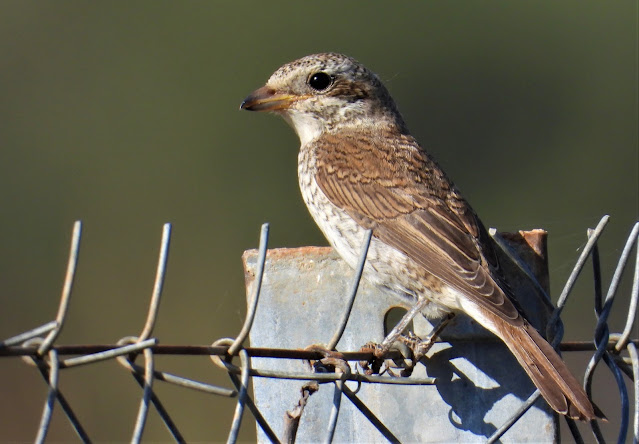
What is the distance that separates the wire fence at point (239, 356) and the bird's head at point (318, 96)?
1444 mm

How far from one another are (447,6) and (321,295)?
34.4 ft

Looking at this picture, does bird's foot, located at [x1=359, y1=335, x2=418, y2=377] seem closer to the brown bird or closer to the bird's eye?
the brown bird

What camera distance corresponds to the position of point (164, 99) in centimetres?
1066

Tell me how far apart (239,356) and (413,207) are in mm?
1496

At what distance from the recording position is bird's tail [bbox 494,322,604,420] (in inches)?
99.3

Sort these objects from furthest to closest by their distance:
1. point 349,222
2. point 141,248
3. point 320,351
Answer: point 141,248, point 349,222, point 320,351

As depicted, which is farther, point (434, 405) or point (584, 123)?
point (584, 123)

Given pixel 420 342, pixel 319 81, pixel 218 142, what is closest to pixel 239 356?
pixel 420 342

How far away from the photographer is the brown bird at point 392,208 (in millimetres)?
2787

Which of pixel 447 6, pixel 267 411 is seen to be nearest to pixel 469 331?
pixel 267 411

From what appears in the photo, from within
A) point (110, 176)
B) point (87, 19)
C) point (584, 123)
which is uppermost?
point (87, 19)

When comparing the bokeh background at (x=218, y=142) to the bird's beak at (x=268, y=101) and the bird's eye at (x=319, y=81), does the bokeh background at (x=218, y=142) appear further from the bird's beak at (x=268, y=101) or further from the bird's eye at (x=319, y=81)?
the bird's eye at (x=319, y=81)

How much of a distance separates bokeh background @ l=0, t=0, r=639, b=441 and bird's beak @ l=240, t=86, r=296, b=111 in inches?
120

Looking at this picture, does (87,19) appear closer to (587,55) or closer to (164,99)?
(164,99)
